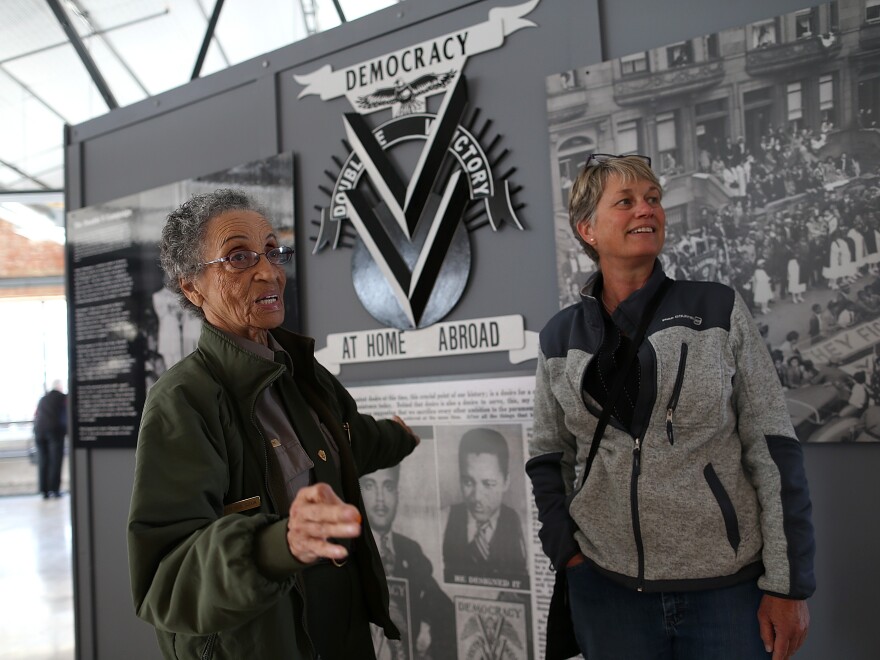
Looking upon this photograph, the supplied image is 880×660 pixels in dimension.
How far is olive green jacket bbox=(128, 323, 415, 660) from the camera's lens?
2.75 feet

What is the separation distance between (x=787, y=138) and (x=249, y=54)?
342 centimetres

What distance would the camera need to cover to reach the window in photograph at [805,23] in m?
1.78

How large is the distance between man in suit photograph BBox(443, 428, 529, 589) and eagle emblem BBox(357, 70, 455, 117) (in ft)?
3.88

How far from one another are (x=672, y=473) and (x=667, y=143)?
3.55 ft

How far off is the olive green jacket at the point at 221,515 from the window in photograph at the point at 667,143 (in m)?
1.24

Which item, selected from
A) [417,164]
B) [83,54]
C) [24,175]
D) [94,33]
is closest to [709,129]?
[417,164]

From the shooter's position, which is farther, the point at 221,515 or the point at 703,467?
the point at 703,467

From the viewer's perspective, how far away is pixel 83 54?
336 centimetres

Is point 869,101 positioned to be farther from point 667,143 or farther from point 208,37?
point 208,37

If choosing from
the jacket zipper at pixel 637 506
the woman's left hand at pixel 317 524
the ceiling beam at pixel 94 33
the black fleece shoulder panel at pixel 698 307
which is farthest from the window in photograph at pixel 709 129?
the ceiling beam at pixel 94 33

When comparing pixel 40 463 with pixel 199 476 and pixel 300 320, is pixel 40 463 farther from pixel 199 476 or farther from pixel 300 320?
pixel 199 476

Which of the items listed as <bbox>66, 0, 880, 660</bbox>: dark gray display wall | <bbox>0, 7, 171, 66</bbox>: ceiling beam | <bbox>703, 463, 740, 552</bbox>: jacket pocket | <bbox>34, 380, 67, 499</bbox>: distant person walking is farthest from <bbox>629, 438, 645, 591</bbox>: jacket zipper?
<bbox>34, 380, 67, 499</bbox>: distant person walking

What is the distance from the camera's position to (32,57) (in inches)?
195

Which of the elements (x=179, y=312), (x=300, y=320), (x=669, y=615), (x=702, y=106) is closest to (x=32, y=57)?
(x=179, y=312)
